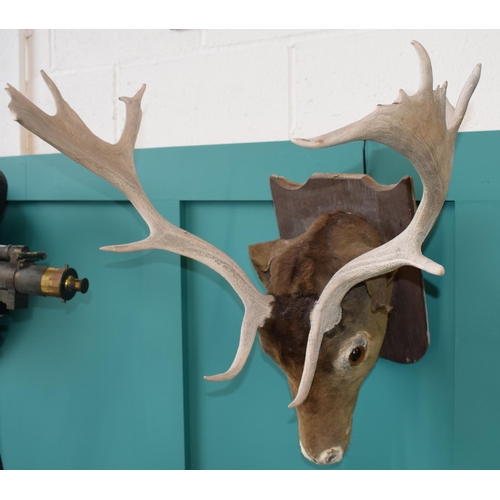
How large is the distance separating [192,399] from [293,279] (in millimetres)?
597

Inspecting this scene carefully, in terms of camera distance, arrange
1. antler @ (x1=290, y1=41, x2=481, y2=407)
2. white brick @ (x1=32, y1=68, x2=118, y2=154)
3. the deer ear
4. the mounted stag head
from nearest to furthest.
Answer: antler @ (x1=290, y1=41, x2=481, y2=407)
the mounted stag head
the deer ear
white brick @ (x1=32, y1=68, x2=118, y2=154)

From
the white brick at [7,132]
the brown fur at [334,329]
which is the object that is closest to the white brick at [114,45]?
the white brick at [7,132]

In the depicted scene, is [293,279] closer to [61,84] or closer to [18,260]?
[18,260]

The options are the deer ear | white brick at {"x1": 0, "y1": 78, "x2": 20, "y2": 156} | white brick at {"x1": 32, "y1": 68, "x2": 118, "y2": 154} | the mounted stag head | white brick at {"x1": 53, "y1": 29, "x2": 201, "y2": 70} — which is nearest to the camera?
the mounted stag head

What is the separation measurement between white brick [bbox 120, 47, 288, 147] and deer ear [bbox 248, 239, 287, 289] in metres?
0.32

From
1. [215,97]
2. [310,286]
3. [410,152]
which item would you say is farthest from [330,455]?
[215,97]

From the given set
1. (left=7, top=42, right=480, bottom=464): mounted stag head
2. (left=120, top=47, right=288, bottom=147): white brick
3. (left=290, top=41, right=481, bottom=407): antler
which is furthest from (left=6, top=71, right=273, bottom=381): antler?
(left=120, top=47, right=288, bottom=147): white brick

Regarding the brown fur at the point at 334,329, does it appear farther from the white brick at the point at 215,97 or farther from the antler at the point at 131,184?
the white brick at the point at 215,97

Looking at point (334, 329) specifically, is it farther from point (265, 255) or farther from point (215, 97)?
point (215, 97)

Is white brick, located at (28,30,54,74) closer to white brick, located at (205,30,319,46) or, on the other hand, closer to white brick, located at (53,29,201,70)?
white brick, located at (53,29,201,70)

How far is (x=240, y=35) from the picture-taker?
1.22 meters

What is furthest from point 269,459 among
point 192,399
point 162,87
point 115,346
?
point 162,87

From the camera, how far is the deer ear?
97cm

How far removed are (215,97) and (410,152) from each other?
68 centimetres
